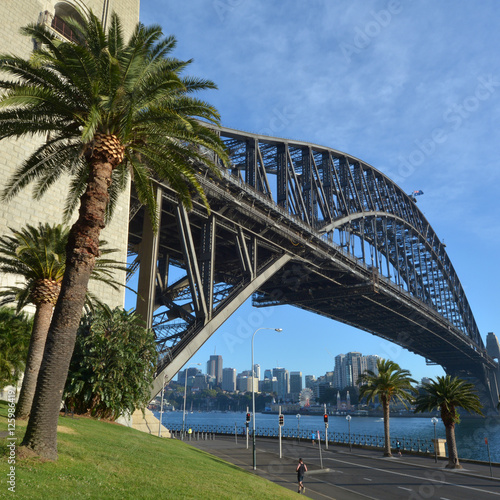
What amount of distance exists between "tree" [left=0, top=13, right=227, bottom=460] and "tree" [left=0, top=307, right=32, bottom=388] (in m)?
9.26

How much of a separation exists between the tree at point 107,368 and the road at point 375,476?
926 cm

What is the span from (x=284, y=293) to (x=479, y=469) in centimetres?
4230

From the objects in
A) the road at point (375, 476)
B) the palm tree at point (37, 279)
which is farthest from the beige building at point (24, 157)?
the road at point (375, 476)

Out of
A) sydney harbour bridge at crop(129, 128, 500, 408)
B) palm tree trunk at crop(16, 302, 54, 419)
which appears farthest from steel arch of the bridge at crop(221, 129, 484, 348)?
palm tree trunk at crop(16, 302, 54, 419)

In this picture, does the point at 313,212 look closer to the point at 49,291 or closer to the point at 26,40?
the point at 26,40

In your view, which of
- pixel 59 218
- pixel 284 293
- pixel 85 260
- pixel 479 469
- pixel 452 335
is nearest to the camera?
pixel 85 260

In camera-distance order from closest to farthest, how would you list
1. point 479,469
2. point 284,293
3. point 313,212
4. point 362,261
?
point 479,469 < point 313,212 < point 362,261 < point 284,293

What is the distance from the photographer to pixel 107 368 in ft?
88.3

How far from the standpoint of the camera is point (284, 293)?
76.0 meters

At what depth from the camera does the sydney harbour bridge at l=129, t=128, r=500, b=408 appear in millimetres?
35094

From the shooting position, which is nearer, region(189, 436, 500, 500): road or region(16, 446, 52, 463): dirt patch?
region(16, 446, 52, 463): dirt patch

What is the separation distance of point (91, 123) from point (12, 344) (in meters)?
15.6

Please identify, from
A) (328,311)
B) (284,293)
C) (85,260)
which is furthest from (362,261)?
(85,260)

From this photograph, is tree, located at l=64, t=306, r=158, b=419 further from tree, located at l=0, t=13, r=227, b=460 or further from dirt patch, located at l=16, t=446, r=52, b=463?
dirt patch, located at l=16, t=446, r=52, b=463
